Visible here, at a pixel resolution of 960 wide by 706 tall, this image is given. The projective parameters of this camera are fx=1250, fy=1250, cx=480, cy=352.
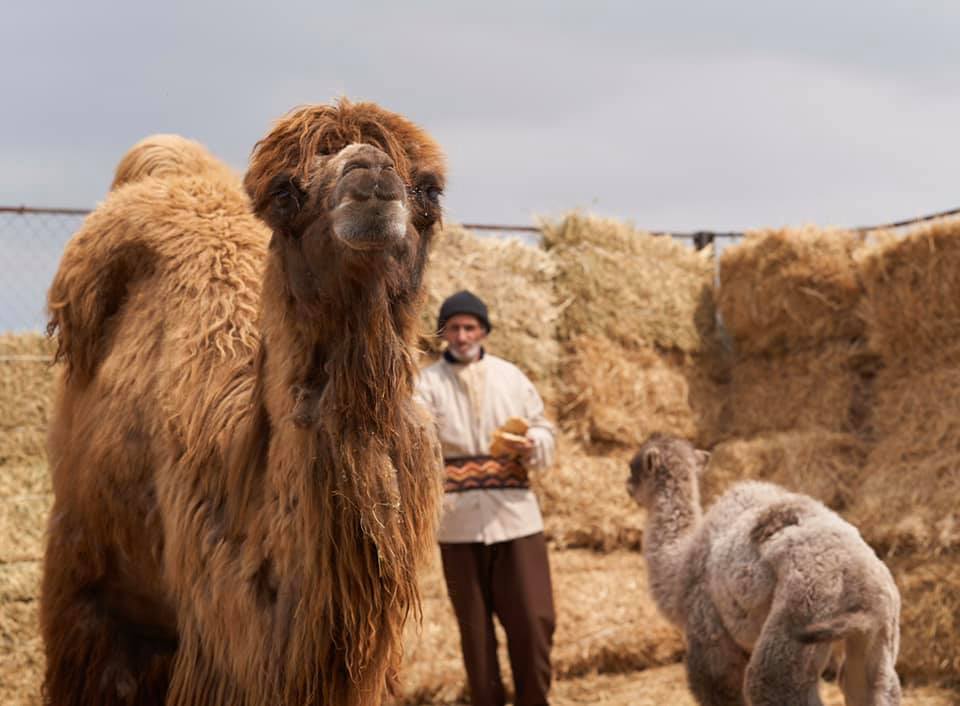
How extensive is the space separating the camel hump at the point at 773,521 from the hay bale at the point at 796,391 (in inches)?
152

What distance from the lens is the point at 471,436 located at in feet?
22.9

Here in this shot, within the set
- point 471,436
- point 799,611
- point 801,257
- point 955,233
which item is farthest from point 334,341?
point 801,257

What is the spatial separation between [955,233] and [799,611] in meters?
4.24

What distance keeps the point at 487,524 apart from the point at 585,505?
2907mm

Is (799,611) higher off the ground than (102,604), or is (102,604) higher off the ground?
(102,604)

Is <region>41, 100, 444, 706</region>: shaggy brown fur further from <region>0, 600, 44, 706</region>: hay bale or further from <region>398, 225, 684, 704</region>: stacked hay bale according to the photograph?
<region>398, 225, 684, 704</region>: stacked hay bale

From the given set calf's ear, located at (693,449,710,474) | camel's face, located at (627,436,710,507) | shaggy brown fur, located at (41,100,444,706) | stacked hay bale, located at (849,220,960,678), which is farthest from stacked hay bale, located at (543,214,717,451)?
shaggy brown fur, located at (41,100,444,706)

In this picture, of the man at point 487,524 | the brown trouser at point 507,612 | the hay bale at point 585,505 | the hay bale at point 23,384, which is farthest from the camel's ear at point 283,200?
the hay bale at point 585,505

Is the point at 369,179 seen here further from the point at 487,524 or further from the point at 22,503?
the point at 22,503

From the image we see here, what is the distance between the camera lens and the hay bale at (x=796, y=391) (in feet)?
32.5

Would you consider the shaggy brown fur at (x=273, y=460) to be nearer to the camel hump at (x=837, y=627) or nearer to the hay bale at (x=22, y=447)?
the camel hump at (x=837, y=627)

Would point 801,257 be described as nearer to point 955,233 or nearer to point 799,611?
point 955,233

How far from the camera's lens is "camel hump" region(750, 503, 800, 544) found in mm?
6086

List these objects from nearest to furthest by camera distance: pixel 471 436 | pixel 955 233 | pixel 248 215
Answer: pixel 248 215
pixel 471 436
pixel 955 233
